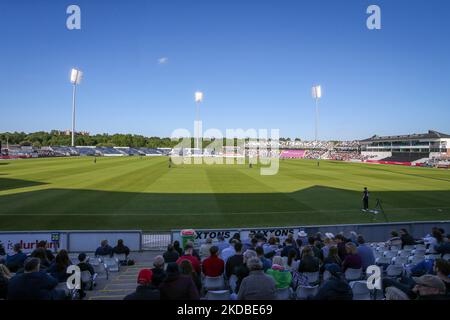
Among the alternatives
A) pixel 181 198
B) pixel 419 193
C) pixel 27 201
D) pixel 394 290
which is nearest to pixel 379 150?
pixel 419 193

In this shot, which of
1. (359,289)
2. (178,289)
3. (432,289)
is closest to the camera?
(432,289)

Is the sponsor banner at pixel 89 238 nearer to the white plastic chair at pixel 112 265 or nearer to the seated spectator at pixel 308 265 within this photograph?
the white plastic chair at pixel 112 265

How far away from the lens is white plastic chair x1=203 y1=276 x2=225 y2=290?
725cm

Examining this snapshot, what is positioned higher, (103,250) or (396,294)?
(396,294)

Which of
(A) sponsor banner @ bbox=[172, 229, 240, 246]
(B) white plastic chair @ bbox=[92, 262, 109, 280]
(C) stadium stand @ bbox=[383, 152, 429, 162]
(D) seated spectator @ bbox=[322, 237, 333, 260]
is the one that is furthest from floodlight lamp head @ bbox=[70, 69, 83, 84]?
(D) seated spectator @ bbox=[322, 237, 333, 260]

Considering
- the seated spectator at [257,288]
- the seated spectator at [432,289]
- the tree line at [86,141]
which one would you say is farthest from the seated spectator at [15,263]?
Answer: the tree line at [86,141]

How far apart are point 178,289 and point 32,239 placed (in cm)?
1082

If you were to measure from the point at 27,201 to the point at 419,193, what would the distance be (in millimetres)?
32877

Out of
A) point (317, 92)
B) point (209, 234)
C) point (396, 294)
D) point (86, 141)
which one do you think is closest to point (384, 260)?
point (396, 294)

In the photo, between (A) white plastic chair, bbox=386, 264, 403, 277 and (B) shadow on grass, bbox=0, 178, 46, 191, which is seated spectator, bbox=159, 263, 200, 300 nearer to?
(A) white plastic chair, bbox=386, 264, 403, 277

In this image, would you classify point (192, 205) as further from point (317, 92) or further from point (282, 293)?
point (317, 92)

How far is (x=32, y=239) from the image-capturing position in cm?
1320

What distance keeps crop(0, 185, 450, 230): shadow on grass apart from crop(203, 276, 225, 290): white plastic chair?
35.0 ft
